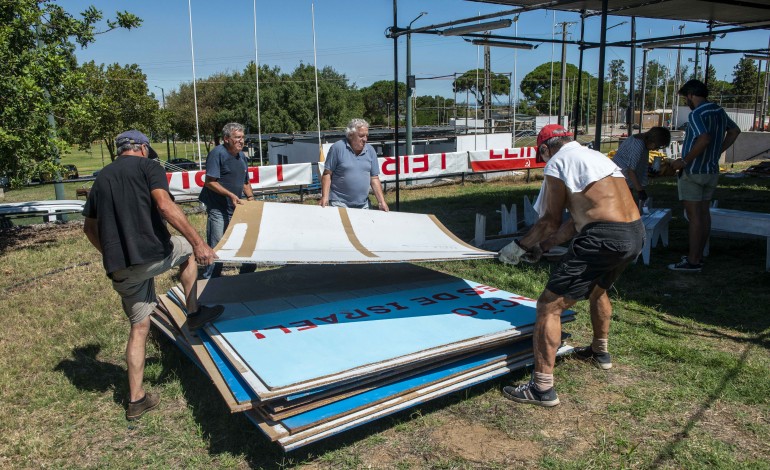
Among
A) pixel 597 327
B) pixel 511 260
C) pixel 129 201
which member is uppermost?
pixel 129 201

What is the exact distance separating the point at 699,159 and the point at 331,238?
437 centimetres

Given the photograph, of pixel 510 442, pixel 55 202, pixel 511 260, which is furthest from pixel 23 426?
pixel 55 202

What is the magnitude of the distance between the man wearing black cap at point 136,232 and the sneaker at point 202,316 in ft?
0.90

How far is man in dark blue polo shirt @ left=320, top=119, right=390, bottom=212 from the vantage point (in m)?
5.59

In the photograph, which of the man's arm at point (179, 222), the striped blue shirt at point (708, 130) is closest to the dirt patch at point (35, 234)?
the man's arm at point (179, 222)

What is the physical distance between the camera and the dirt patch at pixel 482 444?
9.96ft

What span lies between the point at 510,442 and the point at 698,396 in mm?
1388

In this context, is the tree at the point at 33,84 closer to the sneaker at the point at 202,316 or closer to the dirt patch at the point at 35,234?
the dirt patch at the point at 35,234

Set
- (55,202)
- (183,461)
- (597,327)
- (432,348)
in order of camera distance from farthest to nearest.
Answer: (55,202) < (597,327) < (432,348) < (183,461)

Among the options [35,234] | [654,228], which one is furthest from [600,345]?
[35,234]

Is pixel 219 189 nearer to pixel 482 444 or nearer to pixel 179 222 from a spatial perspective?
pixel 179 222

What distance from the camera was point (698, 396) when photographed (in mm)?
3600

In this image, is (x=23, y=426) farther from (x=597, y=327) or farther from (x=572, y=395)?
(x=597, y=327)

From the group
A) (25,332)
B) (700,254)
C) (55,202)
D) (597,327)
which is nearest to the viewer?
(597,327)
